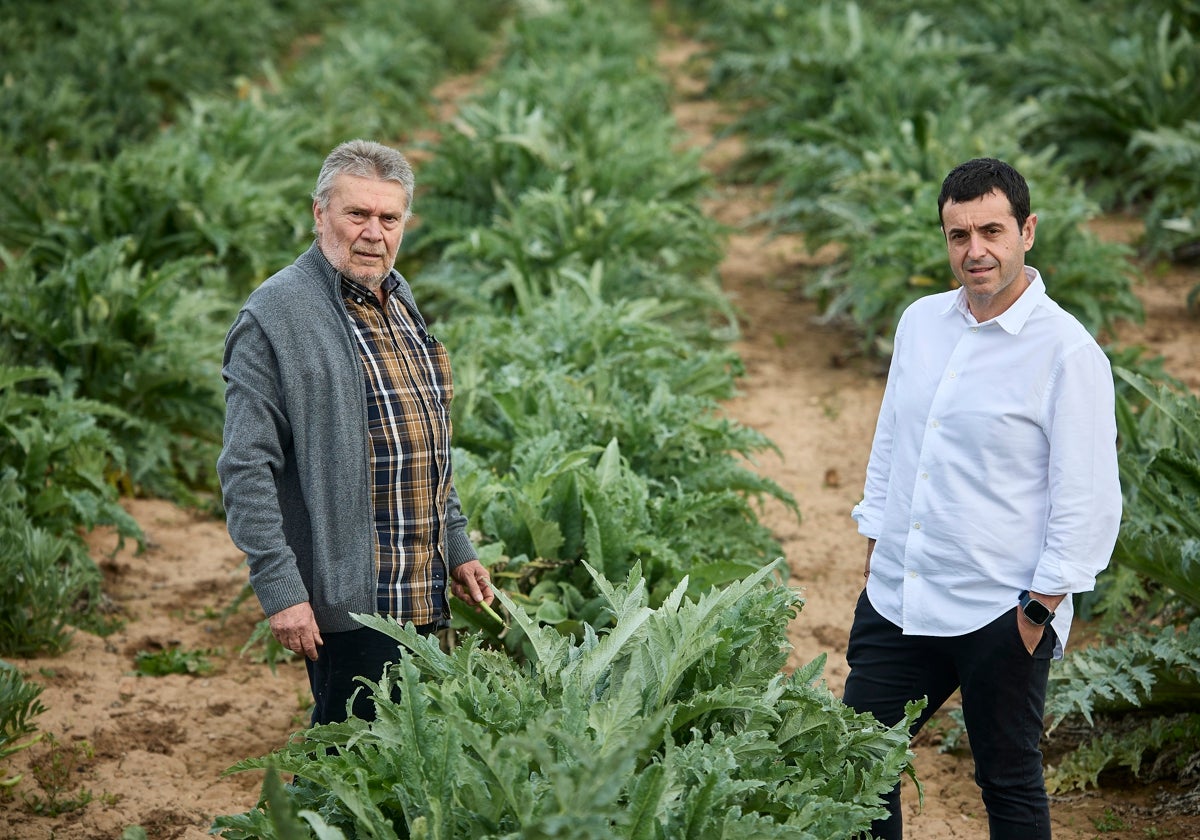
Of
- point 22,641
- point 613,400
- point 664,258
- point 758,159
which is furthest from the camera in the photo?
point 758,159

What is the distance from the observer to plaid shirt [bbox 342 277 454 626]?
9.39 feet

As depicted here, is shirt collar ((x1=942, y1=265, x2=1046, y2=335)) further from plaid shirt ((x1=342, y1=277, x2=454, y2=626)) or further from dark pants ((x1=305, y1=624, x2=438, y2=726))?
dark pants ((x1=305, y1=624, x2=438, y2=726))

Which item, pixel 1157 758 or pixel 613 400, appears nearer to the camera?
pixel 1157 758

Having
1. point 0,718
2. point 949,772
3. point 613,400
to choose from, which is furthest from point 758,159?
point 0,718

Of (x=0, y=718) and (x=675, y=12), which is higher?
(x=675, y=12)

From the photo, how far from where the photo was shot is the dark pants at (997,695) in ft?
8.79

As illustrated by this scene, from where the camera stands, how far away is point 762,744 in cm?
256

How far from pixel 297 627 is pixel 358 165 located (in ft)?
3.45

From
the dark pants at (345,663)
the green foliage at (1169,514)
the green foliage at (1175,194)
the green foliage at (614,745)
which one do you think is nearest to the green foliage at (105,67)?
the dark pants at (345,663)

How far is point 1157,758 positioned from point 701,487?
5.97ft

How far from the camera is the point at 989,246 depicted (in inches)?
105

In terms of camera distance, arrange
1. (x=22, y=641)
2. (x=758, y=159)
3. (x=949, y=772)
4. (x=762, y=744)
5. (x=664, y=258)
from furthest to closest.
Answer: (x=758, y=159) < (x=664, y=258) < (x=22, y=641) < (x=949, y=772) < (x=762, y=744)

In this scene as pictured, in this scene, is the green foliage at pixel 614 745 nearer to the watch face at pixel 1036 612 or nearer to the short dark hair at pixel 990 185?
the watch face at pixel 1036 612

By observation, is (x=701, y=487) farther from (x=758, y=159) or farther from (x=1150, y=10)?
(x=1150, y=10)
